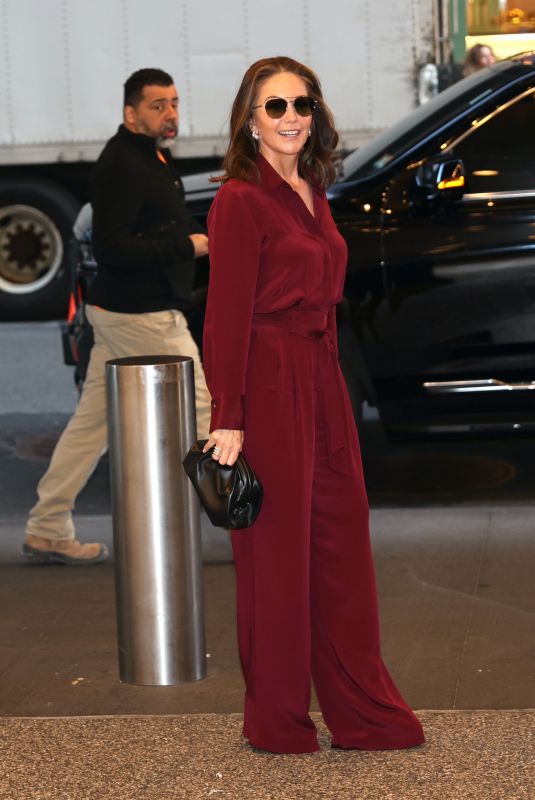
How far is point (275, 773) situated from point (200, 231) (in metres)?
3.26

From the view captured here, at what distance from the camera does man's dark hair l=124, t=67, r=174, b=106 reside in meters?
6.55

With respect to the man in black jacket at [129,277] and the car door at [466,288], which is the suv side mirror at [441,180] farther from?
the man in black jacket at [129,277]

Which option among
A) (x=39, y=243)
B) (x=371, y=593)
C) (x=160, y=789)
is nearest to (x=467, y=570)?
(x=371, y=593)

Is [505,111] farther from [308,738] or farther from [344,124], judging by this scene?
[344,124]

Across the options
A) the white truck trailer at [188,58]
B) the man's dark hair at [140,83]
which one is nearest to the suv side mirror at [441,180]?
the man's dark hair at [140,83]

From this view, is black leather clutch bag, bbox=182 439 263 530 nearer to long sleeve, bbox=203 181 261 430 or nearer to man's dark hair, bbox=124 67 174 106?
long sleeve, bbox=203 181 261 430

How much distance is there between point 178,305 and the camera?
6605 mm

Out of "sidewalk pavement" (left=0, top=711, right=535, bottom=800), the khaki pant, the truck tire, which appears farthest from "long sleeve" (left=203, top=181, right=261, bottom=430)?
the truck tire

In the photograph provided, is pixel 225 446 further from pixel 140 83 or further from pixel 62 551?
pixel 140 83

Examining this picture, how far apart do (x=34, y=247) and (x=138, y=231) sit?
744 centimetres

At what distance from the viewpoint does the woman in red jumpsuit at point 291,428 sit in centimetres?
425

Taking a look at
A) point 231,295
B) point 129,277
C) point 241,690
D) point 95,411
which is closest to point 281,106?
point 231,295

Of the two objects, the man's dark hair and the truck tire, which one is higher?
the man's dark hair

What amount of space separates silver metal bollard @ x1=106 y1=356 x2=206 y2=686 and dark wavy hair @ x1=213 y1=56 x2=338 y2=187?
2.98 feet
